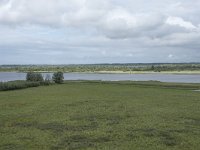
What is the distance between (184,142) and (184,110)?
10797 millimetres

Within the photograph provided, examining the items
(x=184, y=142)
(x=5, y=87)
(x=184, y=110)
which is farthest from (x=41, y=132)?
(x=5, y=87)

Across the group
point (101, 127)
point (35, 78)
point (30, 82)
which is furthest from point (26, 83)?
point (101, 127)

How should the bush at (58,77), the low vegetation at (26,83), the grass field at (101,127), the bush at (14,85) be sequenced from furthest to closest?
the bush at (58,77)
the low vegetation at (26,83)
the bush at (14,85)
the grass field at (101,127)

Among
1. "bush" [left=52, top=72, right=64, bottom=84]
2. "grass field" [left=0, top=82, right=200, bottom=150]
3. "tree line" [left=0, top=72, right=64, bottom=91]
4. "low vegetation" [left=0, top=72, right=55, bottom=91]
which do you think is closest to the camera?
"grass field" [left=0, top=82, right=200, bottom=150]

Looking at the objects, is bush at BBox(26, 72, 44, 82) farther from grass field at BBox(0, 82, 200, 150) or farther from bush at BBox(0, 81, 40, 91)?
grass field at BBox(0, 82, 200, 150)

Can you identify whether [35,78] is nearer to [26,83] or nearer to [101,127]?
[26,83]

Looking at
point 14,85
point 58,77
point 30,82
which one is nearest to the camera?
point 14,85

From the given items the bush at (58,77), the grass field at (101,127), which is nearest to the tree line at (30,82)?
the bush at (58,77)

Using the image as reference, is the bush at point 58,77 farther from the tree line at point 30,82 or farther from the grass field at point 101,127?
the grass field at point 101,127

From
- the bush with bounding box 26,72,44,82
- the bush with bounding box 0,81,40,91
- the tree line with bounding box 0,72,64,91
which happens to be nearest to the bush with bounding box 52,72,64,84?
the tree line with bounding box 0,72,64,91

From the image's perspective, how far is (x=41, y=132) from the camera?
1853 cm

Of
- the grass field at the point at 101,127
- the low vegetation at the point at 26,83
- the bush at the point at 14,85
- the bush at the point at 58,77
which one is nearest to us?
the grass field at the point at 101,127

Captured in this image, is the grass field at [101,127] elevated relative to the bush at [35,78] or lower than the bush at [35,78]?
lower

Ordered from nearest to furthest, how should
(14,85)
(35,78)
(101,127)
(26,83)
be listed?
(101,127), (14,85), (26,83), (35,78)
